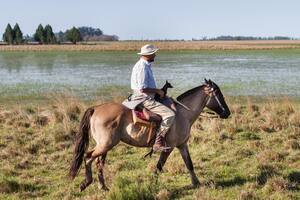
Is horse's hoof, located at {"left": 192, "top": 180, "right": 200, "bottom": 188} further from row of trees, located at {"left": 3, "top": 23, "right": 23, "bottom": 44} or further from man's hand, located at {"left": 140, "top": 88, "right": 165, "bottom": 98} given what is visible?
row of trees, located at {"left": 3, "top": 23, "right": 23, "bottom": 44}

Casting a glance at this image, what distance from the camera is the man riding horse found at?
7516 millimetres

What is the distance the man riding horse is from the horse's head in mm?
939

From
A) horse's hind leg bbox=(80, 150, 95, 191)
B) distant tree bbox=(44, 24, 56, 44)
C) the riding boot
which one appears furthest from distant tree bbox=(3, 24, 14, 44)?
the riding boot

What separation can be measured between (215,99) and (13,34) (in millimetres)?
113641

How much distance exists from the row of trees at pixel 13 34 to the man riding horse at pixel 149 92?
113132 millimetres

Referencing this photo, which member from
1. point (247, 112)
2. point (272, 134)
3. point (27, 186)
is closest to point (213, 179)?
point (27, 186)

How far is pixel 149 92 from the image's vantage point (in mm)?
7570

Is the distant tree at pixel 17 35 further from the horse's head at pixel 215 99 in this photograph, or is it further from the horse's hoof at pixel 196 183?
the horse's hoof at pixel 196 183

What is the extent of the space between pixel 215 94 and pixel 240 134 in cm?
378

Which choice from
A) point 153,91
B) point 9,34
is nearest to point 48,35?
point 9,34

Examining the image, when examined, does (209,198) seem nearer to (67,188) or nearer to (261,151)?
(67,188)

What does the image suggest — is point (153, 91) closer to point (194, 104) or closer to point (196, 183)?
point (194, 104)

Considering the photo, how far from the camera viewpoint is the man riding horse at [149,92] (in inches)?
296

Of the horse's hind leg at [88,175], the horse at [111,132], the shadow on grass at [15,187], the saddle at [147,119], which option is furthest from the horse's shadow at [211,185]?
the shadow on grass at [15,187]
